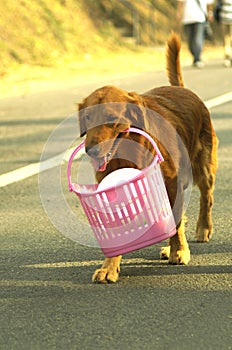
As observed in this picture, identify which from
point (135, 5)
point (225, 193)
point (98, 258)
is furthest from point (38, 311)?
point (135, 5)

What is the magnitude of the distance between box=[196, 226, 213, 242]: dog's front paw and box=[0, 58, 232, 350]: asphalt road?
0.05 m

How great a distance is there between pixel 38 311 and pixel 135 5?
27244 mm

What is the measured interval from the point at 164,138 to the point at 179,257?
0.72 metres

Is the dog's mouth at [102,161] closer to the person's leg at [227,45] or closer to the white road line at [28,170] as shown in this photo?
the white road line at [28,170]

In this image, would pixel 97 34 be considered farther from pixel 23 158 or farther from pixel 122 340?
pixel 122 340

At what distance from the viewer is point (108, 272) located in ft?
16.3

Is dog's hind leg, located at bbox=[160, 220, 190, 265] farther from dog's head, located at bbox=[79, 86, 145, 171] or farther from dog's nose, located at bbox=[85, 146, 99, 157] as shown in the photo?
dog's nose, located at bbox=[85, 146, 99, 157]

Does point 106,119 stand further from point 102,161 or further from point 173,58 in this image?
point 173,58

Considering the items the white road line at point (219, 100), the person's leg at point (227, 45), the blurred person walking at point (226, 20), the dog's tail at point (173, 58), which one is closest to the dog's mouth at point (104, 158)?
the dog's tail at point (173, 58)

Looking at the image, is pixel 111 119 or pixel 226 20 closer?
pixel 111 119

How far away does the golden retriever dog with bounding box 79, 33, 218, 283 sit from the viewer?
15.2 feet

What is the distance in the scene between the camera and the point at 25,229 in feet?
20.8

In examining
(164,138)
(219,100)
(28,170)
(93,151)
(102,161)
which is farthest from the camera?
(219,100)

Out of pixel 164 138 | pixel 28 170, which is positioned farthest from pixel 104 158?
pixel 28 170
